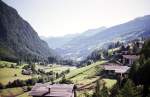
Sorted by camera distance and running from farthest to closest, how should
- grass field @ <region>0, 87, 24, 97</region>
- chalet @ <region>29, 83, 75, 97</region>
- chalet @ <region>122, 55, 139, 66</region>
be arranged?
grass field @ <region>0, 87, 24, 97</region> → chalet @ <region>122, 55, 139, 66</region> → chalet @ <region>29, 83, 75, 97</region>

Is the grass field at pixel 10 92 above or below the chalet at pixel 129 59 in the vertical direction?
below

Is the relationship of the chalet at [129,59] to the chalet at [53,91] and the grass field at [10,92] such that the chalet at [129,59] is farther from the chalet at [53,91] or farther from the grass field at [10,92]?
the chalet at [53,91]

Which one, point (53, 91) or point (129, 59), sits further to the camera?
point (129, 59)

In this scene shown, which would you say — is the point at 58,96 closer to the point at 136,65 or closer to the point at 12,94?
the point at 136,65

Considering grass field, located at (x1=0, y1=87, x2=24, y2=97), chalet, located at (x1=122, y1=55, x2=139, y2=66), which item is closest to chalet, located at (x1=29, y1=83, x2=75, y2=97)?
chalet, located at (x1=122, y1=55, x2=139, y2=66)

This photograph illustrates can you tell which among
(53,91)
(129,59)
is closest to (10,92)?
(129,59)

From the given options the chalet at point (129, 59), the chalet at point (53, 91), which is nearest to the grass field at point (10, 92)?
the chalet at point (129, 59)

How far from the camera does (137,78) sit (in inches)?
2621

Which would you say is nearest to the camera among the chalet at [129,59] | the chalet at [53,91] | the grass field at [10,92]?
the chalet at [53,91]

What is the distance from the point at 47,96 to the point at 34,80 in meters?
111

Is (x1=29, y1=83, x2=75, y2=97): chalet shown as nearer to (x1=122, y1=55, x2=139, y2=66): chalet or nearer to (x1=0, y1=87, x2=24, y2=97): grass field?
(x1=122, y1=55, x2=139, y2=66): chalet

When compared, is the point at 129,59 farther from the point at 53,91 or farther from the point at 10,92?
the point at 53,91

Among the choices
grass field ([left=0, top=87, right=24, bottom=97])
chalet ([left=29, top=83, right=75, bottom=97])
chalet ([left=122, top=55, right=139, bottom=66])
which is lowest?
grass field ([left=0, top=87, right=24, bottom=97])

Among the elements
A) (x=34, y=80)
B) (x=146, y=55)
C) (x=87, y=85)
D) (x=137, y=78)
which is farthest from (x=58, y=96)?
(x=34, y=80)
